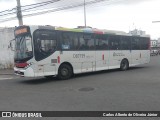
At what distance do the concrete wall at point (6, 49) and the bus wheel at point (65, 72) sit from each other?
1321cm

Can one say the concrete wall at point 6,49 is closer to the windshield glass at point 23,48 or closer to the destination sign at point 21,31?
the destination sign at point 21,31

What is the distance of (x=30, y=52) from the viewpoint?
46.6ft

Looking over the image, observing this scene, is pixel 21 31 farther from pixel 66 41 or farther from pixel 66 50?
pixel 66 50

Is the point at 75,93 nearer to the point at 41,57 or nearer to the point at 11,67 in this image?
the point at 41,57

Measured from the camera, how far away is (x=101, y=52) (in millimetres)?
18344

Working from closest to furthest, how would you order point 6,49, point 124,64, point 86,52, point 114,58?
point 86,52, point 114,58, point 124,64, point 6,49

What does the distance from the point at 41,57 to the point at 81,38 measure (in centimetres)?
358

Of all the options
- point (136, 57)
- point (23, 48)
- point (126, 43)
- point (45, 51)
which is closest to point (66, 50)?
point (45, 51)

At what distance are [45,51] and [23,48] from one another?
4.11 ft

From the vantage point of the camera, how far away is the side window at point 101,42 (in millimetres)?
18078

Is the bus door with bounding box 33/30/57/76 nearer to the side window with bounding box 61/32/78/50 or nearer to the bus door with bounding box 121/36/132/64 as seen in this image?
the side window with bounding box 61/32/78/50

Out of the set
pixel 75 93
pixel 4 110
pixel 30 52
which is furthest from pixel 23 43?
pixel 4 110

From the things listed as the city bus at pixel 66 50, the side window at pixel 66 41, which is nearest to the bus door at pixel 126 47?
the city bus at pixel 66 50

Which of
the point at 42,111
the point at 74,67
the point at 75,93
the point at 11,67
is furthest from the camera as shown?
→ the point at 11,67
